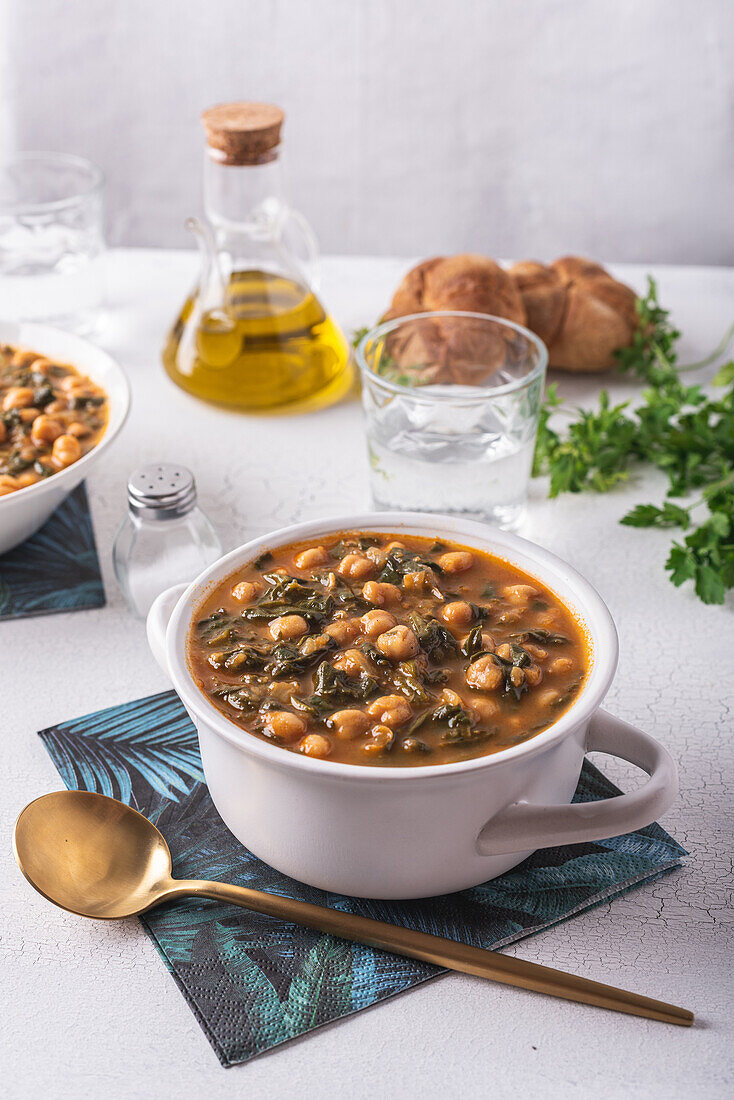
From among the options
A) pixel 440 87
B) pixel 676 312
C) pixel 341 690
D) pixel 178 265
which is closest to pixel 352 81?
pixel 440 87

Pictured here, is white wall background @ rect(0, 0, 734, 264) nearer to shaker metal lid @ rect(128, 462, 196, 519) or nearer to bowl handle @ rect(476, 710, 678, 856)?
shaker metal lid @ rect(128, 462, 196, 519)

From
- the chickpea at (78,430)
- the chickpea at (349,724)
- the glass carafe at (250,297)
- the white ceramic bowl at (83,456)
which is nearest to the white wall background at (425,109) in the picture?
the glass carafe at (250,297)

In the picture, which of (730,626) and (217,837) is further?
(730,626)

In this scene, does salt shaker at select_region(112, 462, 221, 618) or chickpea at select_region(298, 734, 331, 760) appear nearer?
chickpea at select_region(298, 734, 331, 760)

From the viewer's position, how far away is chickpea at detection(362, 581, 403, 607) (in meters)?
1.25

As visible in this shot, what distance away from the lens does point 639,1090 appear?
3.22ft

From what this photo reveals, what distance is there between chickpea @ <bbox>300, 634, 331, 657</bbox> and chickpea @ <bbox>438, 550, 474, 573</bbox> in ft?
0.64

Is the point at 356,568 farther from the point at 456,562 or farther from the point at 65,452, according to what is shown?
the point at 65,452

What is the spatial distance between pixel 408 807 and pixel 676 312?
1.68 meters

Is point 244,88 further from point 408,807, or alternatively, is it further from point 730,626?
point 408,807

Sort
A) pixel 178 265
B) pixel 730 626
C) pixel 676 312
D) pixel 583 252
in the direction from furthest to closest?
pixel 583 252
pixel 178 265
pixel 676 312
pixel 730 626

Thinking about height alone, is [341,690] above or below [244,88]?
above

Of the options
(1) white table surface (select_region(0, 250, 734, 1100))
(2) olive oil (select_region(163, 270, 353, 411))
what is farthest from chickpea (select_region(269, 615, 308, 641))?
(2) olive oil (select_region(163, 270, 353, 411))

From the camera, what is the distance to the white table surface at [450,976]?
3.26 feet
